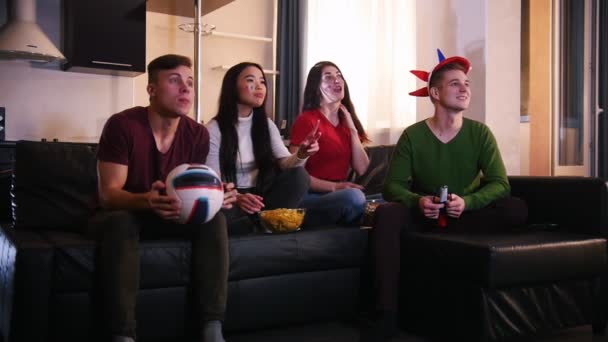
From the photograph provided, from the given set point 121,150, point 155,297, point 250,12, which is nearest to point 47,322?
point 155,297

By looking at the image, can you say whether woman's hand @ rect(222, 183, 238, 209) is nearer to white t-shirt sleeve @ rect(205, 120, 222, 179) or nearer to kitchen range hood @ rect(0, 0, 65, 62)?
white t-shirt sleeve @ rect(205, 120, 222, 179)

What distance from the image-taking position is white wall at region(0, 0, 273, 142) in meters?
4.22

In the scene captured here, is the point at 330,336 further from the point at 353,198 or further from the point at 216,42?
the point at 216,42

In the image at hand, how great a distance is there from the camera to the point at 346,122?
3.11 metres

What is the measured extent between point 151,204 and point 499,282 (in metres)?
1.14

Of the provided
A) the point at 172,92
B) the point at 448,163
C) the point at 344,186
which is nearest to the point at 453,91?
the point at 448,163

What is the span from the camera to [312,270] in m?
2.29

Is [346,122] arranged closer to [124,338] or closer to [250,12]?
[124,338]

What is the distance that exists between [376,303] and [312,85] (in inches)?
53.1

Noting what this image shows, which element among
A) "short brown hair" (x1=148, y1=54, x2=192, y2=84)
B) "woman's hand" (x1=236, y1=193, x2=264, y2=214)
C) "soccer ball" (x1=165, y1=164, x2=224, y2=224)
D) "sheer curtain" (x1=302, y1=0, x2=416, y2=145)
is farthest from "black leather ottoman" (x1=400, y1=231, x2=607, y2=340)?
"sheer curtain" (x1=302, y1=0, x2=416, y2=145)

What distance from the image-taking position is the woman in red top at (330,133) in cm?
297

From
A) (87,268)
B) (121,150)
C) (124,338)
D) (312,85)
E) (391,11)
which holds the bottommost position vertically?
(124,338)

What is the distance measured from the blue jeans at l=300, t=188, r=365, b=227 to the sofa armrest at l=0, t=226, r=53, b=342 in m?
1.14

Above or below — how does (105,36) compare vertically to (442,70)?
above
